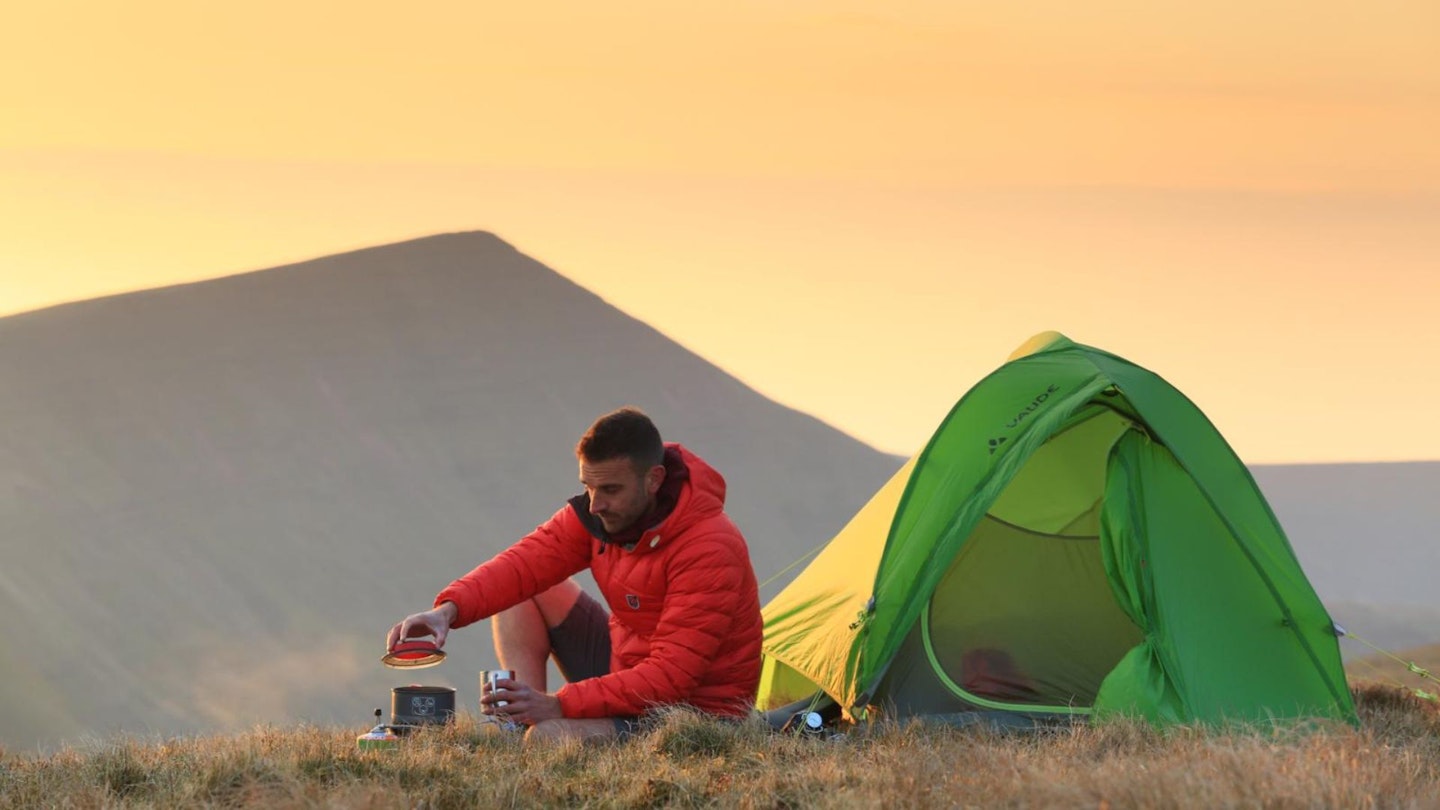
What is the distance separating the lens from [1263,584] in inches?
274

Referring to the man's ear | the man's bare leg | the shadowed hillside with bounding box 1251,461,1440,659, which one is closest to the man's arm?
the man's bare leg

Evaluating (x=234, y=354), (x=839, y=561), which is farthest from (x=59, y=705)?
(x=839, y=561)

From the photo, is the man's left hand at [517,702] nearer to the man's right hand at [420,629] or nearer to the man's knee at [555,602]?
the man's right hand at [420,629]

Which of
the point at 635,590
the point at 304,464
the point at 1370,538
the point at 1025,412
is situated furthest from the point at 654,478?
the point at 1370,538

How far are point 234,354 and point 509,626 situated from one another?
31086 millimetres

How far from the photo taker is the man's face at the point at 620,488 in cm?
589

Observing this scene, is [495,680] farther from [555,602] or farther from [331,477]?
[331,477]

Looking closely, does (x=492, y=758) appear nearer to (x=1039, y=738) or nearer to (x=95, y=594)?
(x=1039, y=738)

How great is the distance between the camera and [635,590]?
6.13m

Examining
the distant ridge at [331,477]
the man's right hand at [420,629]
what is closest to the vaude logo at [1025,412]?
the man's right hand at [420,629]

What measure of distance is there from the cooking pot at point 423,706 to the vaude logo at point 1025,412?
2.52m

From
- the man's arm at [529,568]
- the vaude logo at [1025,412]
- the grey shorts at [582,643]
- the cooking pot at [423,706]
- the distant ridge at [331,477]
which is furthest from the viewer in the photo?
the distant ridge at [331,477]

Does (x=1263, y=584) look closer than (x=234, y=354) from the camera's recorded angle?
Yes

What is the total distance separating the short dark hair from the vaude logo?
1.77 m
